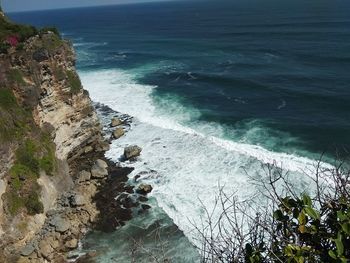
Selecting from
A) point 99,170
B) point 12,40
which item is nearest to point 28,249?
point 99,170

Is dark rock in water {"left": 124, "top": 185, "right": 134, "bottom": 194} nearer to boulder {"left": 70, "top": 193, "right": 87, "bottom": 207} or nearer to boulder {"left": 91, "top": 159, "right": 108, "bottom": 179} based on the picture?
boulder {"left": 91, "top": 159, "right": 108, "bottom": 179}

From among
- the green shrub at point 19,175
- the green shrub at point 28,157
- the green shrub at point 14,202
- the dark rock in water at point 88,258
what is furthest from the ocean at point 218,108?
the green shrub at point 28,157

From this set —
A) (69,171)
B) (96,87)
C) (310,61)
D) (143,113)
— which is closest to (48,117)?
(69,171)

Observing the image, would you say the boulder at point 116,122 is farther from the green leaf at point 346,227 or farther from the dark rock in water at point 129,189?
the green leaf at point 346,227

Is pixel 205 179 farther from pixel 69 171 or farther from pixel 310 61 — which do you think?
pixel 310 61

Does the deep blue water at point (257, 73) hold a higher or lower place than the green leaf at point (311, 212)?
lower

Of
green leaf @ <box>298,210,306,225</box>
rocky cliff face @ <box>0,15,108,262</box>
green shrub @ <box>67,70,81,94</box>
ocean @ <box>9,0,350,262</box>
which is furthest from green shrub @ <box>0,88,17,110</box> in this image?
green leaf @ <box>298,210,306,225</box>

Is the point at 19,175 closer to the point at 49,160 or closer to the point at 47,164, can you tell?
the point at 47,164
